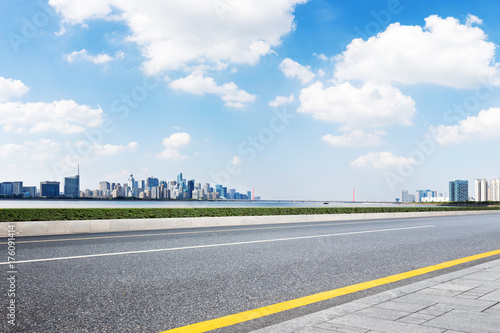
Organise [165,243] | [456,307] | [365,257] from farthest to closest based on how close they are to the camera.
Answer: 1. [165,243]
2. [365,257]
3. [456,307]

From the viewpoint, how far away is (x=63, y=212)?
15.9 metres

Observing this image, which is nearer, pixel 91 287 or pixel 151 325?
pixel 151 325

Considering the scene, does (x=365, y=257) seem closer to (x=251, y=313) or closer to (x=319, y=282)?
(x=319, y=282)

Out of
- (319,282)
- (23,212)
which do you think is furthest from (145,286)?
(23,212)

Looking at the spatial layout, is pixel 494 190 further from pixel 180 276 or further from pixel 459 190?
pixel 180 276

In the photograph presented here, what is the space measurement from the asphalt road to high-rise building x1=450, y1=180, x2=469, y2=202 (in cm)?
Answer: 14027

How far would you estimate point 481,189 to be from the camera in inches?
4668

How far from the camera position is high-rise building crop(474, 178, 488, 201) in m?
117

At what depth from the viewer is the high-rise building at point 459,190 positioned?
133 m

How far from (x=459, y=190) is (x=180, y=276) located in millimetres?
149941

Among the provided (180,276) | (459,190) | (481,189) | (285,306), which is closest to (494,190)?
(481,189)

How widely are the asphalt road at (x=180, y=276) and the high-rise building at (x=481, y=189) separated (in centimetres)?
12570

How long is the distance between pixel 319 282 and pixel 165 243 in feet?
17.0

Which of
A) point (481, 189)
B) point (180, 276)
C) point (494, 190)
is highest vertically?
point (481, 189)
